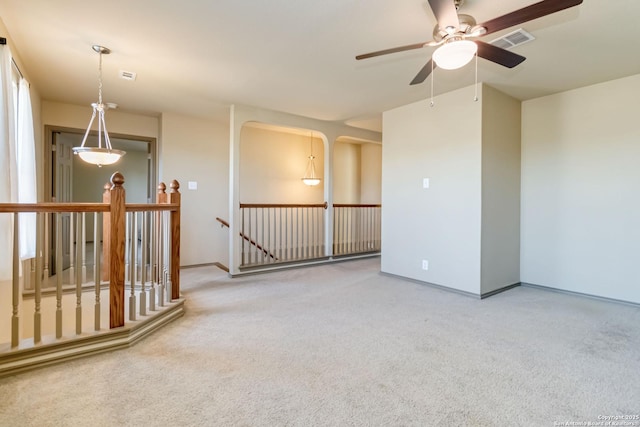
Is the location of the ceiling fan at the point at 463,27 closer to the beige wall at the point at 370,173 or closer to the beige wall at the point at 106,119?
the beige wall at the point at 106,119

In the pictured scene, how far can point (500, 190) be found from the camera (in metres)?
3.94

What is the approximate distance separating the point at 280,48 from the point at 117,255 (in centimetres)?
221

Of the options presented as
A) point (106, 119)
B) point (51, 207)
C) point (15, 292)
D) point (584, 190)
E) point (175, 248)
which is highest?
point (106, 119)

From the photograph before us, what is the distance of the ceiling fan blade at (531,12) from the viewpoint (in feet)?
5.20

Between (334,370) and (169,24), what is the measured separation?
2.86m

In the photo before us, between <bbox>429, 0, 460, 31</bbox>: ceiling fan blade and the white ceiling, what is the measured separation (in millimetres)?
416

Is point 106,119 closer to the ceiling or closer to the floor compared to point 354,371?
closer to the ceiling

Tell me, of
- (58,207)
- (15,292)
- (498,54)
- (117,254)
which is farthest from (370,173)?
(15,292)

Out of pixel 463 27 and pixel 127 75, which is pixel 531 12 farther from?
pixel 127 75

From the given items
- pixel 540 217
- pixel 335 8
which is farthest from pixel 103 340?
pixel 540 217

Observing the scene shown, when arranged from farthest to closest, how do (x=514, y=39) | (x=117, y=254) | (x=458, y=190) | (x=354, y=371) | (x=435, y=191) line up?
(x=435, y=191) → (x=458, y=190) → (x=514, y=39) → (x=117, y=254) → (x=354, y=371)

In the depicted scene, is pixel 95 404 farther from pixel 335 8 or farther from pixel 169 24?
pixel 335 8

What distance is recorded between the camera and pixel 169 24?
249 cm

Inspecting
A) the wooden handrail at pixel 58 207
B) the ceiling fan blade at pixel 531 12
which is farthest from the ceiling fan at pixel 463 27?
the wooden handrail at pixel 58 207
